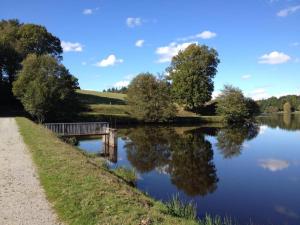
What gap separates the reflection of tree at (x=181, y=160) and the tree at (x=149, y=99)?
24.4 metres

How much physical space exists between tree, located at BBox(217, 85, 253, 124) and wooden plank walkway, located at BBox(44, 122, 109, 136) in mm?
41752

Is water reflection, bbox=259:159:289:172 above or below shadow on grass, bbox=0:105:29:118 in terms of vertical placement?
below

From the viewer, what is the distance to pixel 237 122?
71438mm

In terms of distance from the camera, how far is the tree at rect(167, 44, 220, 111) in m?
72.5

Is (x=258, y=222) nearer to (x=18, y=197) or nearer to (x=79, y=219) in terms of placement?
(x=79, y=219)

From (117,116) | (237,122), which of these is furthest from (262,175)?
(237,122)

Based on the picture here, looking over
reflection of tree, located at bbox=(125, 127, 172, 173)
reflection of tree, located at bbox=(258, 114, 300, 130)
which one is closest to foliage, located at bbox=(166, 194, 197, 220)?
reflection of tree, located at bbox=(125, 127, 172, 173)

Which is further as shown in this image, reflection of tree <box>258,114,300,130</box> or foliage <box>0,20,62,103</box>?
reflection of tree <box>258,114,300,130</box>

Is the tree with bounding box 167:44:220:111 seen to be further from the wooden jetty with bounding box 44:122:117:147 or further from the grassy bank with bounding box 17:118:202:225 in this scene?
the grassy bank with bounding box 17:118:202:225

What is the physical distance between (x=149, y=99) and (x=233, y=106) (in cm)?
1769

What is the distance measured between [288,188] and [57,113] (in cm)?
3365

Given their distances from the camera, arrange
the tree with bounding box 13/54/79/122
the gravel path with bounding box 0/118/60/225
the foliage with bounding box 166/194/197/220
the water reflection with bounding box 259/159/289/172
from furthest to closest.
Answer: the tree with bounding box 13/54/79/122 < the water reflection with bounding box 259/159/289/172 < the foliage with bounding box 166/194/197/220 < the gravel path with bounding box 0/118/60/225

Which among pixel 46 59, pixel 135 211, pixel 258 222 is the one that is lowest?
pixel 258 222

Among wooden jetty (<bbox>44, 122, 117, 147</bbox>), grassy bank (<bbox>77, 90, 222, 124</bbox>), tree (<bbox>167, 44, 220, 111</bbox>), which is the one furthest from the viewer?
tree (<bbox>167, 44, 220, 111</bbox>)
